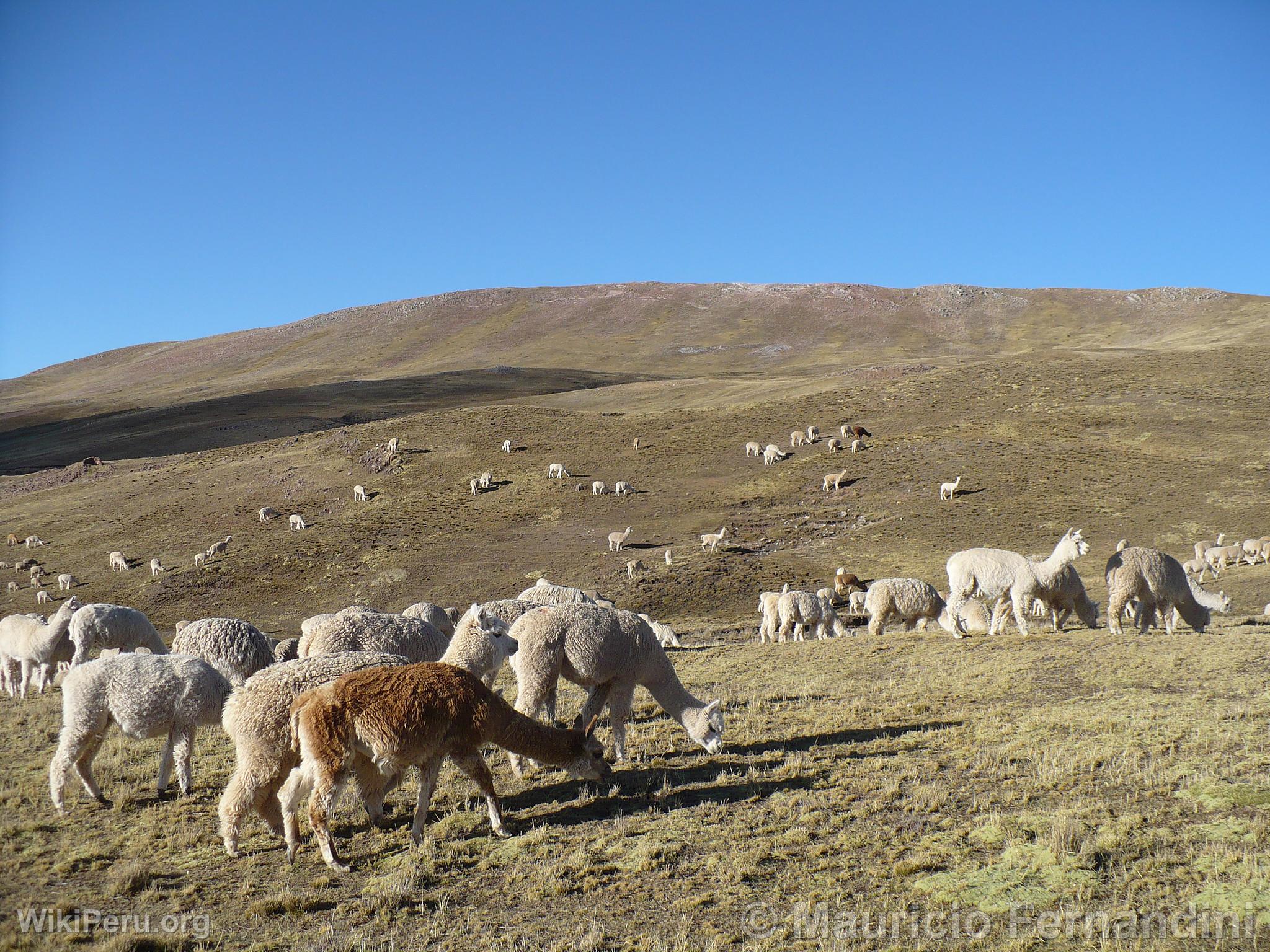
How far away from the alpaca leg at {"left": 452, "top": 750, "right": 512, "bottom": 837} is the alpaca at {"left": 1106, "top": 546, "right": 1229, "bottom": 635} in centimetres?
1414

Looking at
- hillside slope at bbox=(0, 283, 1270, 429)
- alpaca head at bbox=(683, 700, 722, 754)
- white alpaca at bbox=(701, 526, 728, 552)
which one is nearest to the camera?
alpaca head at bbox=(683, 700, 722, 754)

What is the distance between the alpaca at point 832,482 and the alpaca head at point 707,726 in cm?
3465

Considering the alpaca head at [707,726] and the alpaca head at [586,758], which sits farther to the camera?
the alpaca head at [707,726]

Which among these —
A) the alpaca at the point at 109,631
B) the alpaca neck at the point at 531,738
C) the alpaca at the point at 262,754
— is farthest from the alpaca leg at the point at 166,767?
the alpaca at the point at 109,631

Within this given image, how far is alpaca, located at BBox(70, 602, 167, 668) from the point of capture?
14.3 meters

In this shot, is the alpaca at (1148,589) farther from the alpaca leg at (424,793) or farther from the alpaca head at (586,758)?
the alpaca leg at (424,793)

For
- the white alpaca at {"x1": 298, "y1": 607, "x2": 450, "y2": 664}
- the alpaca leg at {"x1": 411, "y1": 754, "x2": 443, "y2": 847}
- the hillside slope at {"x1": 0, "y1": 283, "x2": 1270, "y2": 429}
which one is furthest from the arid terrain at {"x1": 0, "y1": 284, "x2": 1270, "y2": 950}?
the white alpaca at {"x1": 298, "y1": 607, "x2": 450, "y2": 664}

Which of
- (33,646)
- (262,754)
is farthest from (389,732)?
(33,646)

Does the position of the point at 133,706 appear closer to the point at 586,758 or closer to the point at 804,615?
the point at 586,758

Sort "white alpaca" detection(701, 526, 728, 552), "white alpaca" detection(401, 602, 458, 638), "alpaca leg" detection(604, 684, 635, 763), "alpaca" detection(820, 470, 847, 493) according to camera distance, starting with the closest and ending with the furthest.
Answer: "alpaca leg" detection(604, 684, 635, 763) < "white alpaca" detection(401, 602, 458, 638) < "white alpaca" detection(701, 526, 728, 552) < "alpaca" detection(820, 470, 847, 493)

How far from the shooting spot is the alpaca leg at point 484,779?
25.5ft

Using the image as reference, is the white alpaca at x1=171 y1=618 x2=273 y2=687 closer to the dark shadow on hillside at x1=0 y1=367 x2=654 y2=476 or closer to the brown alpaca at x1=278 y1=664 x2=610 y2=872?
the brown alpaca at x1=278 y1=664 x2=610 y2=872

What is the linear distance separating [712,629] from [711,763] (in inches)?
710

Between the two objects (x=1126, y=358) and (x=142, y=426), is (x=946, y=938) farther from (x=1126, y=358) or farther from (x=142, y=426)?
(x=142, y=426)
